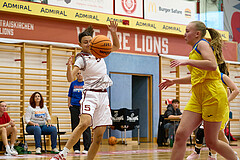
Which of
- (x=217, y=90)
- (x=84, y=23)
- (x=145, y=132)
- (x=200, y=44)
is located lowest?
(x=145, y=132)

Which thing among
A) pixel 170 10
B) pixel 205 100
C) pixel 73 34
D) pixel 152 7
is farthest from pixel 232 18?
pixel 205 100

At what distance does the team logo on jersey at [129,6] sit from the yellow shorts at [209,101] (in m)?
8.55

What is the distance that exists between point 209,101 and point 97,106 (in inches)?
50.7

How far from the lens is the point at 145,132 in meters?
12.3

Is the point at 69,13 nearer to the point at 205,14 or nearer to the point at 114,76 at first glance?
the point at 114,76

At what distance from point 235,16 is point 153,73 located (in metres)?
4.98

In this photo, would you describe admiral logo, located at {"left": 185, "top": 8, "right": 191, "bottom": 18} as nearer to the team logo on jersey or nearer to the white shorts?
the team logo on jersey

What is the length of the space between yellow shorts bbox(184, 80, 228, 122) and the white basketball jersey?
A: 111 centimetres

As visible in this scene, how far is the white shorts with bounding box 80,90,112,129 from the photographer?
13.9ft

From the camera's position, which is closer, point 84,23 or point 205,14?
point 84,23

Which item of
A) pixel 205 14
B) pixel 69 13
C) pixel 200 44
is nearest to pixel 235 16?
pixel 205 14

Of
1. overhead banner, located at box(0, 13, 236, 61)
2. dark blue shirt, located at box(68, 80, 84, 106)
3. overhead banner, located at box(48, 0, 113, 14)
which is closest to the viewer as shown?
dark blue shirt, located at box(68, 80, 84, 106)

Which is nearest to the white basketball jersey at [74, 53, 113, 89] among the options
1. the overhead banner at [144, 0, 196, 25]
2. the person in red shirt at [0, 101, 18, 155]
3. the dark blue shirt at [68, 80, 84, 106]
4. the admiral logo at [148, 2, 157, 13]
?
the dark blue shirt at [68, 80, 84, 106]

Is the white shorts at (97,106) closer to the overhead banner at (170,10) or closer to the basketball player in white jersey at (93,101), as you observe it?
the basketball player in white jersey at (93,101)
